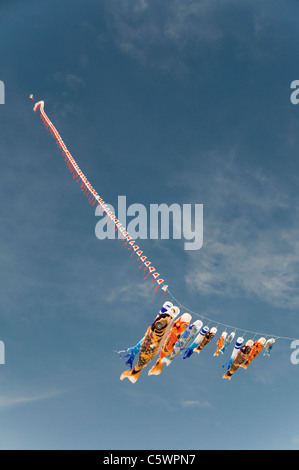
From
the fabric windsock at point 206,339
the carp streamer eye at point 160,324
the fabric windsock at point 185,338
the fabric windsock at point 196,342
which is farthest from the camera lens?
the fabric windsock at point 206,339

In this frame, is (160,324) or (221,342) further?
(221,342)

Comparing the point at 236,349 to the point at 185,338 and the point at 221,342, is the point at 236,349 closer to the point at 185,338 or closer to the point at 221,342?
the point at 221,342

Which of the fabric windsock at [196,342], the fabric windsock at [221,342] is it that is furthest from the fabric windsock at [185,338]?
the fabric windsock at [221,342]

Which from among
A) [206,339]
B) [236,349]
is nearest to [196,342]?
[206,339]

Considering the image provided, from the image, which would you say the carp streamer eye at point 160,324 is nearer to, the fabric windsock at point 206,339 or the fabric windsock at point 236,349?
the fabric windsock at point 206,339

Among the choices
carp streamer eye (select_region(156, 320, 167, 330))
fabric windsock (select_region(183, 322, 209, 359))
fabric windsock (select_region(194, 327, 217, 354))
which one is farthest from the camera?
fabric windsock (select_region(194, 327, 217, 354))

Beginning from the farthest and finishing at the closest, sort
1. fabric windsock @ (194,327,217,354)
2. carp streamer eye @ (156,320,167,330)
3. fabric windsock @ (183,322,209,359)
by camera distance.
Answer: fabric windsock @ (194,327,217,354)
fabric windsock @ (183,322,209,359)
carp streamer eye @ (156,320,167,330)

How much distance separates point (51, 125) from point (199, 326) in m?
22.6

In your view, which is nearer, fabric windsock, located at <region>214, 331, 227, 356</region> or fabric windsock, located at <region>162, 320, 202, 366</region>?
fabric windsock, located at <region>162, 320, 202, 366</region>

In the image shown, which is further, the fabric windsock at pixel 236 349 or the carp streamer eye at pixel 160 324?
the fabric windsock at pixel 236 349

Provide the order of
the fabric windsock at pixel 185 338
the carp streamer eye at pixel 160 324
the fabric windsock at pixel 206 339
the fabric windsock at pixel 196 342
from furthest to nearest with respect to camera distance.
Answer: the fabric windsock at pixel 206 339 < the fabric windsock at pixel 196 342 < the fabric windsock at pixel 185 338 < the carp streamer eye at pixel 160 324

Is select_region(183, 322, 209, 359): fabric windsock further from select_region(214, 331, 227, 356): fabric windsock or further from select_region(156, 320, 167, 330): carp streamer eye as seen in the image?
select_region(156, 320, 167, 330): carp streamer eye

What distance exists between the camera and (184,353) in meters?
27.8

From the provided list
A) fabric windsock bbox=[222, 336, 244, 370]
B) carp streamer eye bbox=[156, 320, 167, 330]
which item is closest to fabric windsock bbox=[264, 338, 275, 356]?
fabric windsock bbox=[222, 336, 244, 370]
